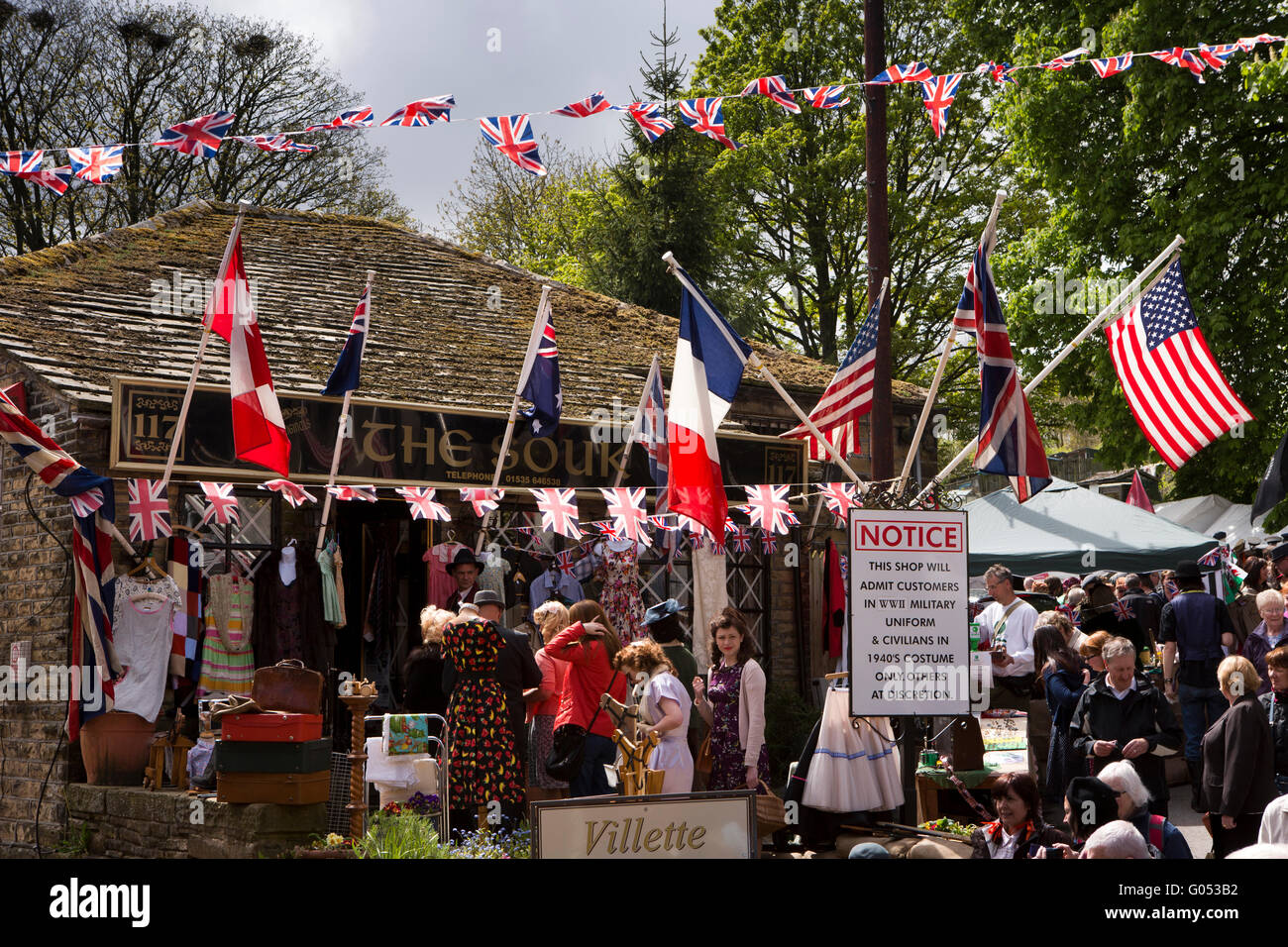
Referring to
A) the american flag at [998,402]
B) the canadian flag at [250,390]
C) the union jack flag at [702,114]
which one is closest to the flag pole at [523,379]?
the union jack flag at [702,114]

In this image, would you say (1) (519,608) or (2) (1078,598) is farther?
(2) (1078,598)

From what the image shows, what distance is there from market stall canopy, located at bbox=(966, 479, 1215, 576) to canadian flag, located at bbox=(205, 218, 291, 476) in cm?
946

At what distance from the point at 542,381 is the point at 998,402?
5.04 metres

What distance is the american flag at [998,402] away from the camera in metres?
8.52

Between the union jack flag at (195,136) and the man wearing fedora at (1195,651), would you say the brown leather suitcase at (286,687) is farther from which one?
the man wearing fedora at (1195,651)

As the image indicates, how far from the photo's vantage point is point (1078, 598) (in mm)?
14695

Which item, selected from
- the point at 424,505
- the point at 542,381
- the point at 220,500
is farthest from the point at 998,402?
the point at 220,500

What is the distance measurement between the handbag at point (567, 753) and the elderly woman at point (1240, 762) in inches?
155

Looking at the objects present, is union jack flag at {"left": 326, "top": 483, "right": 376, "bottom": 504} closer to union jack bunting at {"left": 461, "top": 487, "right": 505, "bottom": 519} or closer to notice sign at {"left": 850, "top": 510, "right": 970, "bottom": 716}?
union jack bunting at {"left": 461, "top": 487, "right": 505, "bottom": 519}

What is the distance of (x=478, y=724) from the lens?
30.8 ft

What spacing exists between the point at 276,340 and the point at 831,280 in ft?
65.0
